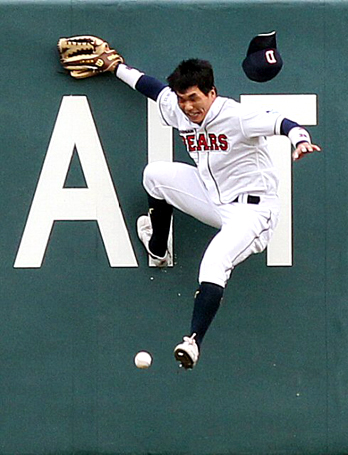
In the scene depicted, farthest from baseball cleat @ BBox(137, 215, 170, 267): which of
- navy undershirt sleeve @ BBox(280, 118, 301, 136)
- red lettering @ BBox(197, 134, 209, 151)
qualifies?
navy undershirt sleeve @ BBox(280, 118, 301, 136)

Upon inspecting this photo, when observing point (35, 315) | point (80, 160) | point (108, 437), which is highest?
point (80, 160)

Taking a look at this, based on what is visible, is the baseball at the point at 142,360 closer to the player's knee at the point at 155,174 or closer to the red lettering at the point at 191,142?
the player's knee at the point at 155,174

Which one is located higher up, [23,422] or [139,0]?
[139,0]

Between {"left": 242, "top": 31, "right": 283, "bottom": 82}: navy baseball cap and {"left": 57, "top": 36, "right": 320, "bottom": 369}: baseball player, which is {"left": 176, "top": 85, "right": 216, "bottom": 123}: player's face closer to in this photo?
{"left": 57, "top": 36, "right": 320, "bottom": 369}: baseball player

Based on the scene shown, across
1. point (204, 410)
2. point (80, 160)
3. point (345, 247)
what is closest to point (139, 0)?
point (80, 160)

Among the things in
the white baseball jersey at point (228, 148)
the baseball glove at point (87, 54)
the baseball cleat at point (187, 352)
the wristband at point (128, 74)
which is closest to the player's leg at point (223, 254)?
the baseball cleat at point (187, 352)

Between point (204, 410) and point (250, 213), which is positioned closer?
point (250, 213)

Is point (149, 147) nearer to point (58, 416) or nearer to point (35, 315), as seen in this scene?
point (35, 315)
